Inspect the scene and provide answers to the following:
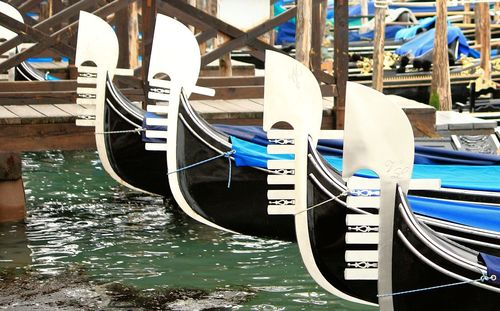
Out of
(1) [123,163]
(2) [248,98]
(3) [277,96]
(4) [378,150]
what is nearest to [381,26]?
(2) [248,98]

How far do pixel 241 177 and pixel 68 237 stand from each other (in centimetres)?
134

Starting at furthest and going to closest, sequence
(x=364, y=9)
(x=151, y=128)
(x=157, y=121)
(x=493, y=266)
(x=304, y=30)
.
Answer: (x=364, y=9), (x=304, y=30), (x=151, y=128), (x=157, y=121), (x=493, y=266)

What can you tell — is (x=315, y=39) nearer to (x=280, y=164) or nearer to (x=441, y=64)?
(x=441, y=64)

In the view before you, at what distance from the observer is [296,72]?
13.9 feet

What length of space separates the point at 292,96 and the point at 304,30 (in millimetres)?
2861

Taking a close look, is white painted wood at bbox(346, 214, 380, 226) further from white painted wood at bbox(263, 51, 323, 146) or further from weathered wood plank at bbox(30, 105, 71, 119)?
weathered wood plank at bbox(30, 105, 71, 119)

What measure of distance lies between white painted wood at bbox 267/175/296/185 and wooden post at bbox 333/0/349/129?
6.35 ft

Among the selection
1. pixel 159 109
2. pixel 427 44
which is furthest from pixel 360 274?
pixel 427 44

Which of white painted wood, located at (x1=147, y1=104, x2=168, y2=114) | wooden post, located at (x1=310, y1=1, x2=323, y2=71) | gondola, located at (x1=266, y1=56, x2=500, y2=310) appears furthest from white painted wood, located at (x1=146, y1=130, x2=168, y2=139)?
gondola, located at (x1=266, y1=56, x2=500, y2=310)

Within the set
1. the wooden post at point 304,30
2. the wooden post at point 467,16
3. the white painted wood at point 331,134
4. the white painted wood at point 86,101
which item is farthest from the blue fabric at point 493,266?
the wooden post at point 467,16

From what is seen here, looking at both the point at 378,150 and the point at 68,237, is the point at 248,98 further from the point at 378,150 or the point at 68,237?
the point at 378,150

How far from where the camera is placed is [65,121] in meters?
6.21

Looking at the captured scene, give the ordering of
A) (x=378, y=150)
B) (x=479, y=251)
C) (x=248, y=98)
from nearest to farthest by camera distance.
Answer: (x=378, y=150) < (x=479, y=251) < (x=248, y=98)

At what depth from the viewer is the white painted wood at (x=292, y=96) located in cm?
421
